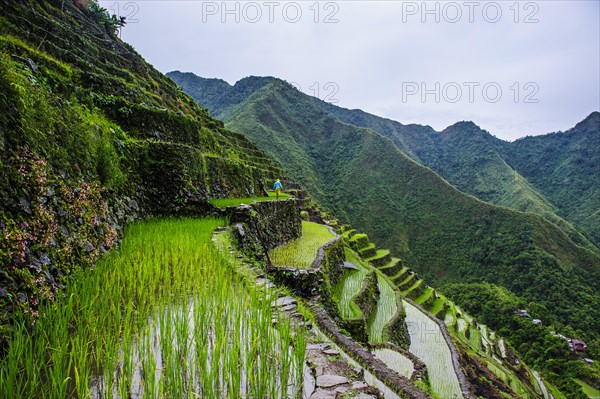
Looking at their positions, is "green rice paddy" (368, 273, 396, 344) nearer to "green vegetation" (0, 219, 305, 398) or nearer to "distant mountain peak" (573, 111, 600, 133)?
"green vegetation" (0, 219, 305, 398)

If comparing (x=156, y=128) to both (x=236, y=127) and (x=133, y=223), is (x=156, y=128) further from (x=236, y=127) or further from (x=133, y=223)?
(x=236, y=127)

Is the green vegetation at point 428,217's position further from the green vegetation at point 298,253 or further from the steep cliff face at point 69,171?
the steep cliff face at point 69,171

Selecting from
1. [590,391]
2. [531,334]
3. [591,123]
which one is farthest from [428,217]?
[591,123]

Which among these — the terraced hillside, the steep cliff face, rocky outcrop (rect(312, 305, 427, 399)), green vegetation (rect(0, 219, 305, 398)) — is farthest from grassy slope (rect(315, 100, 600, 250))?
green vegetation (rect(0, 219, 305, 398))

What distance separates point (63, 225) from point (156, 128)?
8.38m

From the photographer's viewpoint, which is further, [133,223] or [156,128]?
[156,128]

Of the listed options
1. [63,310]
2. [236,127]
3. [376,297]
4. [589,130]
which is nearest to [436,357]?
[376,297]

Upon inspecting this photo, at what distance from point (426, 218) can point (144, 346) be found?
7108 centimetres

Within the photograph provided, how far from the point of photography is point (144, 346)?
2.69 metres

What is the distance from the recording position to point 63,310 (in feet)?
9.17

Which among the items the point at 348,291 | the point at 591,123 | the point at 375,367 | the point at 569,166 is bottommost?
the point at 348,291

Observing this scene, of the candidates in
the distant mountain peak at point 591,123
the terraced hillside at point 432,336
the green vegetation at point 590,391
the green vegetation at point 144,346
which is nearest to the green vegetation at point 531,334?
the green vegetation at point 590,391

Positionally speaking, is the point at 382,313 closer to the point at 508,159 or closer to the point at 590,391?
the point at 590,391

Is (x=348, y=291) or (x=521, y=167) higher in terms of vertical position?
(x=521, y=167)
